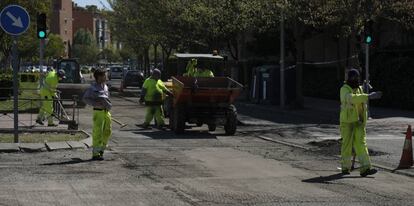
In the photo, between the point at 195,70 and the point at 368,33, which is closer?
the point at 195,70

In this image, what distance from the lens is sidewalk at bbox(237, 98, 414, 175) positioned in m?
15.3

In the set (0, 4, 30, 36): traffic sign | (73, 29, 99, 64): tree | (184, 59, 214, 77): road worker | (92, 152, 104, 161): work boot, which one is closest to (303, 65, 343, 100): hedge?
(184, 59, 214, 77): road worker

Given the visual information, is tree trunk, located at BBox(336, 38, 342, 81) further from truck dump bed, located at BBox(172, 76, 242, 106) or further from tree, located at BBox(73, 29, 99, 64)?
tree, located at BBox(73, 29, 99, 64)

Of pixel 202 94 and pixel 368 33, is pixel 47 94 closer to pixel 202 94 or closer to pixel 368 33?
pixel 202 94

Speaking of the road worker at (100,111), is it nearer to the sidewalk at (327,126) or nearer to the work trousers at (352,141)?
the work trousers at (352,141)

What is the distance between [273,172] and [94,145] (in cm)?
350

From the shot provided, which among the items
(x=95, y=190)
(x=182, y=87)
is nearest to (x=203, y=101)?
(x=182, y=87)

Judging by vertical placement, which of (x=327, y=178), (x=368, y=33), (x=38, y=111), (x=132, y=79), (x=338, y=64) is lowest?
(x=327, y=178)

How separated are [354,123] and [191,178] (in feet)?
9.78

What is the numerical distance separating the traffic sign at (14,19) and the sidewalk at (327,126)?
7.28m

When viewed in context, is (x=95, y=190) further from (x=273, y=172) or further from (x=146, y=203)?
(x=273, y=172)

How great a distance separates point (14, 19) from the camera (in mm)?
14328

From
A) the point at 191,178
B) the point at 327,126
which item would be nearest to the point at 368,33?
the point at 327,126

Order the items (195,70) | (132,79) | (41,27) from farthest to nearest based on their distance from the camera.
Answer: (132,79) → (41,27) → (195,70)
